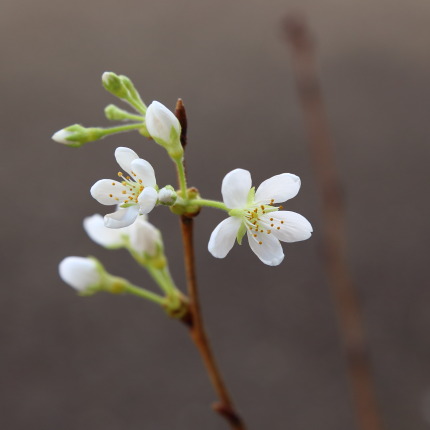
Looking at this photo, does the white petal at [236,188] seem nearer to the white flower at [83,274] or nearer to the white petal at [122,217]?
the white petal at [122,217]

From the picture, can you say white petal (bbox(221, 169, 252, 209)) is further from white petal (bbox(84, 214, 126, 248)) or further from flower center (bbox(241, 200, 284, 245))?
white petal (bbox(84, 214, 126, 248))

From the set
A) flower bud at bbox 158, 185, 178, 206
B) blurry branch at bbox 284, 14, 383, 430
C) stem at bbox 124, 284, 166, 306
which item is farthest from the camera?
blurry branch at bbox 284, 14, 383, 430

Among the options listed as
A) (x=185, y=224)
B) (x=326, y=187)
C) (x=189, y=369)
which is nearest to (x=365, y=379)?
(x=326, y=187)

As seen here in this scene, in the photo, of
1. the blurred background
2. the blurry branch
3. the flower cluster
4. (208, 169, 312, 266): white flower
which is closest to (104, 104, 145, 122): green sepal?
the flower cluster

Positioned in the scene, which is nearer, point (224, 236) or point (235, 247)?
point (224, 236)

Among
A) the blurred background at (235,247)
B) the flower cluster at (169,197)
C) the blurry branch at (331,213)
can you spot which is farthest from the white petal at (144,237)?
the blurred background at (235,247)

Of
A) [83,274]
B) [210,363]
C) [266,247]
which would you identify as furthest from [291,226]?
[83,274]

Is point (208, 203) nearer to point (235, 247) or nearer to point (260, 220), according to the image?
point (260, 220)
